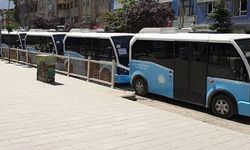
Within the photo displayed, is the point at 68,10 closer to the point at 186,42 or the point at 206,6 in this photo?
the point at 206,6

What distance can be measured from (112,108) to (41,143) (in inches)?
152

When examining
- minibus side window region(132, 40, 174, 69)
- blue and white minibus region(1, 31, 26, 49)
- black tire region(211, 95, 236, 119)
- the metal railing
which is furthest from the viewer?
blue and white minibus region(1, 31, 26, 49)

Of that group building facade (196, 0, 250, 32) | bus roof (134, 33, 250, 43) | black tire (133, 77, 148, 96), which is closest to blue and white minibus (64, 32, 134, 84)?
black tire (133, 77, 148, 96)

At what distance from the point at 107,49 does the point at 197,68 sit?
21.1ft

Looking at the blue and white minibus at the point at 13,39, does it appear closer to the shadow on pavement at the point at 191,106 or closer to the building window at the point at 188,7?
the shadow on pavement at the point at 191,106

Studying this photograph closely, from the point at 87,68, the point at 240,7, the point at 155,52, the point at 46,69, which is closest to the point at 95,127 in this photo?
the point at 155,52

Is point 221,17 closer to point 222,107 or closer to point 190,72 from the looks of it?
point 190,72

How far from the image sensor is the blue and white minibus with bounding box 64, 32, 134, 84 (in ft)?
54.4

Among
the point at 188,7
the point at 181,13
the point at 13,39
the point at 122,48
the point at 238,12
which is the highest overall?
the point at 188,7

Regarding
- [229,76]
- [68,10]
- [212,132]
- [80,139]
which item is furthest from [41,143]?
[68,10]

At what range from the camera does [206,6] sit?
39875 millimetres

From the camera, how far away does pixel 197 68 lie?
11969 millimetres

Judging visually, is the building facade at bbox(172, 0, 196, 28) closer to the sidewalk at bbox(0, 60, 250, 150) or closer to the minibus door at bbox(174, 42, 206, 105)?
the minibus door at bbox(174, 42, 206, 105)

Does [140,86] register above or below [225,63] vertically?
below
